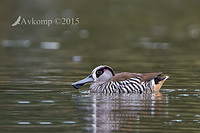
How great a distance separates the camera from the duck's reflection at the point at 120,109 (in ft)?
33.3

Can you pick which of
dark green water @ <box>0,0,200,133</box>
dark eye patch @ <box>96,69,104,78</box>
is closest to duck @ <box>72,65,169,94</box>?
dark green water @ <box>0,0,200,133</box>

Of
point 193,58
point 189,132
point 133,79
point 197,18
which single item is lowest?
point 189,132

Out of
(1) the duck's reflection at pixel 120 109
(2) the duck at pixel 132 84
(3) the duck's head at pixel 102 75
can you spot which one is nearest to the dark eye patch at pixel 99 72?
(3) the duck's head at pixel 102 75

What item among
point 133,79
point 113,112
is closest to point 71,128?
point 113,112

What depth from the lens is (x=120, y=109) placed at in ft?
37.2

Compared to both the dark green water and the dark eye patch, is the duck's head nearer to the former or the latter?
the dark eye patch

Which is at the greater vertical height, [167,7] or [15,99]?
[167,7]

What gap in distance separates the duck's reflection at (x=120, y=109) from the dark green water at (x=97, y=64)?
15 millimetres

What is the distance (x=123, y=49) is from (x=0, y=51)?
4.05m

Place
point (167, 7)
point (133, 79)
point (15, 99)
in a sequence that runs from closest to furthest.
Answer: point (15, 99), point (133, 79), point (167, 7)

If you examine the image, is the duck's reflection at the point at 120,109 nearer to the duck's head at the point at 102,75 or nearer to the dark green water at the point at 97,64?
the dark green water at the point at 97,64

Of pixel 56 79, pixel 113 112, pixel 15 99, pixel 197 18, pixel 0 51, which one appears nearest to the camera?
pixel 113 112

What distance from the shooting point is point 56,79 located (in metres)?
15.1

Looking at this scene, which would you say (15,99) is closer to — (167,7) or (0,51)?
(0,51)
